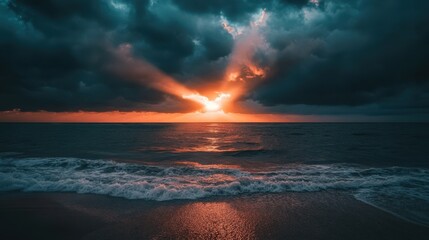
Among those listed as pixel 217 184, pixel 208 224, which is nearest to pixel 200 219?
pixel 208 224

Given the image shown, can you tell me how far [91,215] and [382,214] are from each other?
1199 cm

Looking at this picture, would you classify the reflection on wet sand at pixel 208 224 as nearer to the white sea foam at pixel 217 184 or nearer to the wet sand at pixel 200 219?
the wet sand at pixel 200 219

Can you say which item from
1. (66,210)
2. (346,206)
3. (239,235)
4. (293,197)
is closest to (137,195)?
(66,210)

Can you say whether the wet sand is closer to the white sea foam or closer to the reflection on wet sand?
the reflection on wet sand

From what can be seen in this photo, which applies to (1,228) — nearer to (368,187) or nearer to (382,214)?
(382,214)

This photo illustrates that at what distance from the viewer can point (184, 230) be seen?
7207 millimetres

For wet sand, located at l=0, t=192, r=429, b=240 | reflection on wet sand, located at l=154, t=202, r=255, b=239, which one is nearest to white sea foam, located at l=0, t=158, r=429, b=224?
wet sand, located at l=0, t=192, r=429, b=240

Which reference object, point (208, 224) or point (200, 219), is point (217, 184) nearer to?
point (200, 219)

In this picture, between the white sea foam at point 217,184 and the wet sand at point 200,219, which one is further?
the white sea foam at point 217,184

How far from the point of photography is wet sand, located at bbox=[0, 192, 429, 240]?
22.8 feet

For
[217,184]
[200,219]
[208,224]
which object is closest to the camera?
[208,224]

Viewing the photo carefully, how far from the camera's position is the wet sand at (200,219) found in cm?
695

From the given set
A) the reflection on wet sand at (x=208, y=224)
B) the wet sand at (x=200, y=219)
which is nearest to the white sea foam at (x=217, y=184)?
the wet sand at (x=200, y=219)

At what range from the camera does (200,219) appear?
808 cm
